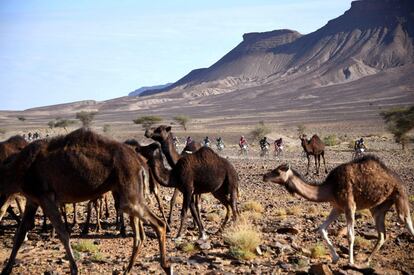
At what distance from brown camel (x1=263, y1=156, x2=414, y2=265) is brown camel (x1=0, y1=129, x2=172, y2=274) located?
10.3 feet

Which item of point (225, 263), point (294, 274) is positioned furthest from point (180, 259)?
point (294, 274)

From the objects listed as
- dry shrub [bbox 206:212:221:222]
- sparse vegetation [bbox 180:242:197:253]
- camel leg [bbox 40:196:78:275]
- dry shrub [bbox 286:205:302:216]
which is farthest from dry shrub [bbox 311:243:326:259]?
dry shrub [bbox 286:205:302:216]

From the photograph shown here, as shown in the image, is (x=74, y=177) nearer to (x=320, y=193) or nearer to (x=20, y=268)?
(x=20, y=268)

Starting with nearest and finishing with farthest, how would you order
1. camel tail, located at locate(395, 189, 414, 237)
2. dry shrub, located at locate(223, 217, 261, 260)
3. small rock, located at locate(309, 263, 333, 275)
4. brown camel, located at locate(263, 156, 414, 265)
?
small rock, located at locate(309, 263, 333, 275)
dry shrub, located at locate(223, 217, 261, 260)
brown camel, located at locate(263, 156, 414, 265)
camel tail, located at locate(395, 189, 414, 237)

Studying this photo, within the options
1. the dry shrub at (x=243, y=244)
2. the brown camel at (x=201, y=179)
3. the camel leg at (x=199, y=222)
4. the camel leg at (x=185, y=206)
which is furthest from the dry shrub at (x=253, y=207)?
the dry shrub at (x=243, y=244)

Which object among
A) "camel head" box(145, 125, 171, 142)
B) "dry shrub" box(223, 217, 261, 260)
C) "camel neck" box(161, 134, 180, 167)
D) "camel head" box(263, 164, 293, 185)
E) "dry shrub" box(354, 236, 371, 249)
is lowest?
"dry shrub" box(354, 236, 371, 249)

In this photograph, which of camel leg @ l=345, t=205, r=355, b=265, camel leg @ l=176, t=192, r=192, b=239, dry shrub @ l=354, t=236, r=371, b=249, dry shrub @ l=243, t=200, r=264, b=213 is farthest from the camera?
dry shrub @ l=243, t=200, r=264, b=213

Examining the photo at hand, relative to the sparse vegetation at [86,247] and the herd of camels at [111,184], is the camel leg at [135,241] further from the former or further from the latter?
the sparse vegetation at [86,247]

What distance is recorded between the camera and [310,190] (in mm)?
10328

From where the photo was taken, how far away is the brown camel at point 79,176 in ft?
26.4

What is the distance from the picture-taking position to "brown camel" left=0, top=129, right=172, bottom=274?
8055mm

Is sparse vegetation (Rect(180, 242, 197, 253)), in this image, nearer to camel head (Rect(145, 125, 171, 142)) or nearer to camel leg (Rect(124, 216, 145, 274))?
camel leg (Rect(124, 216, 145, 274))

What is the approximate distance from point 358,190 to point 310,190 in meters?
0.86

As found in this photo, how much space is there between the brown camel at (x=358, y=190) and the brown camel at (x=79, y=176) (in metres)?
3.15
